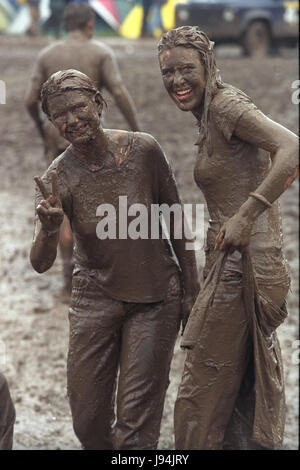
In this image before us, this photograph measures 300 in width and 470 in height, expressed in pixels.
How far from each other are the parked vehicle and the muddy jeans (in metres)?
12.5

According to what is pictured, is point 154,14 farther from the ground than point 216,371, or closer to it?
farther from the ground

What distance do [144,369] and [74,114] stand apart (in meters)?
1.30

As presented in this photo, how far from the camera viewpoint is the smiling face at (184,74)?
387cm

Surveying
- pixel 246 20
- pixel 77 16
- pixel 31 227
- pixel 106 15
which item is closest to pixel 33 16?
pixel 106 15

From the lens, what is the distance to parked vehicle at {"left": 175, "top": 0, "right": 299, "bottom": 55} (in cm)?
1650

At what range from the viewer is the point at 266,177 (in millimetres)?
3723

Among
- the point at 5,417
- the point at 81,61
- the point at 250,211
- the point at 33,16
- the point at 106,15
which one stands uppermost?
the point at 106,15

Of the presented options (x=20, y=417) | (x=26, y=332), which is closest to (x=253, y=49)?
(x=26, y=332)

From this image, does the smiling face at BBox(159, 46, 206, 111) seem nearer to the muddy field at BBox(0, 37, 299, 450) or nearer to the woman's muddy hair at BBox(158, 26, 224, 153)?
the woman's muddy hair at BBox(158, 26, 224, 153)

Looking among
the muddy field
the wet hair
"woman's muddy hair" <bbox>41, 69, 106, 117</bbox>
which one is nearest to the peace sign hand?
"woman's muddy hair" <bbox>41, 69, 106, 117</bbox>

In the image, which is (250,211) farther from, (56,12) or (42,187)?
(56,12)

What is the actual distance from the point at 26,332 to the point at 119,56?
10.2 metres

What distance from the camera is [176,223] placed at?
14.7 feet
